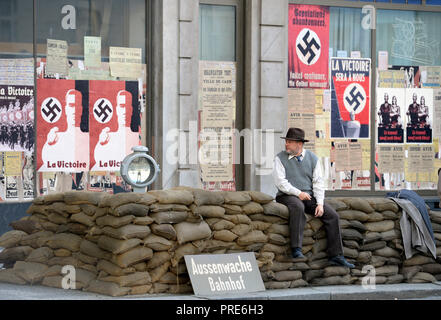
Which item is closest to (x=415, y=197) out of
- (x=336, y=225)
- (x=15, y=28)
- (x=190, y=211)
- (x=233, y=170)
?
(x=336, y=225)

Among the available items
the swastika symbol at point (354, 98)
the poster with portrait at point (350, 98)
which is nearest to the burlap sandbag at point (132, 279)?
the poster with portrait at point (350, 98)

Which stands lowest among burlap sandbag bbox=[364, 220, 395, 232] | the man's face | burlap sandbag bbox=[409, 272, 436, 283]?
burlap sandbag bbox=[409, 272, 436, 283]

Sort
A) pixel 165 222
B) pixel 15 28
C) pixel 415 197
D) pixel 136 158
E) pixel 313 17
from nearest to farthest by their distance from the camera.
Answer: pixel 165 222
pixel 136 158
pixel 415 197
pixel 15 28
pixel 313 17

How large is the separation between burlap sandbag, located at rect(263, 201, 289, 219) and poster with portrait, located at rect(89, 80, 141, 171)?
423 cm

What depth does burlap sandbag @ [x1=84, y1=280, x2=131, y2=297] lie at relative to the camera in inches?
350

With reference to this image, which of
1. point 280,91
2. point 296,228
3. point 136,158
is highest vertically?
point 280,91

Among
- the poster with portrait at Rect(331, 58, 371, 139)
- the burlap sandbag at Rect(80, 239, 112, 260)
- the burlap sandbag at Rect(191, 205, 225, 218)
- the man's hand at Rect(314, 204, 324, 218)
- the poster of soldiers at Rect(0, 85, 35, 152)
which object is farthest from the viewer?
the poster with portrait at Rect(331, 58, 371, 139)

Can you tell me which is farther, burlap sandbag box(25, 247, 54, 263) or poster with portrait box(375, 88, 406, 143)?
poster with portrait box(375, 88, 406, 143)

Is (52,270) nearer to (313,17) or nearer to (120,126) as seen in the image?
(120,126)

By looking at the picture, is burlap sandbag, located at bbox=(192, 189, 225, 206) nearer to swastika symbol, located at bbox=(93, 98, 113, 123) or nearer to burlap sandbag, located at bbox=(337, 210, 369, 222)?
burlap sandbag, located at bbox=(337, 210, 369, 222)

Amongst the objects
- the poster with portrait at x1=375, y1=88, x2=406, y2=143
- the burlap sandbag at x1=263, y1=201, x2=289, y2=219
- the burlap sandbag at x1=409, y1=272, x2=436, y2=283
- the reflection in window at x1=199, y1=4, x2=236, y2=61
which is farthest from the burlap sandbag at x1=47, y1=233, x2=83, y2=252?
the poster with portrait at x1=375, y1=88, x2=406, y2=143

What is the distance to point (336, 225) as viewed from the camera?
1012cm

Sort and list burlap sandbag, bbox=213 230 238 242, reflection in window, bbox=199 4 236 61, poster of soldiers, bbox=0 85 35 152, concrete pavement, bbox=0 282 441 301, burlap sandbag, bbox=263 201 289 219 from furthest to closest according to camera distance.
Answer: reflection in window, bbox=199 4 236 61
poster of soldiers, bbox=0 85 35 152
burlap sandbag, bbox=263 201 289 219
burlap sandbag, bbox=213 230 238 242
concrete pavement, bbox=0 282 441 301

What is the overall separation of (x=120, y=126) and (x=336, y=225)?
191 inches
